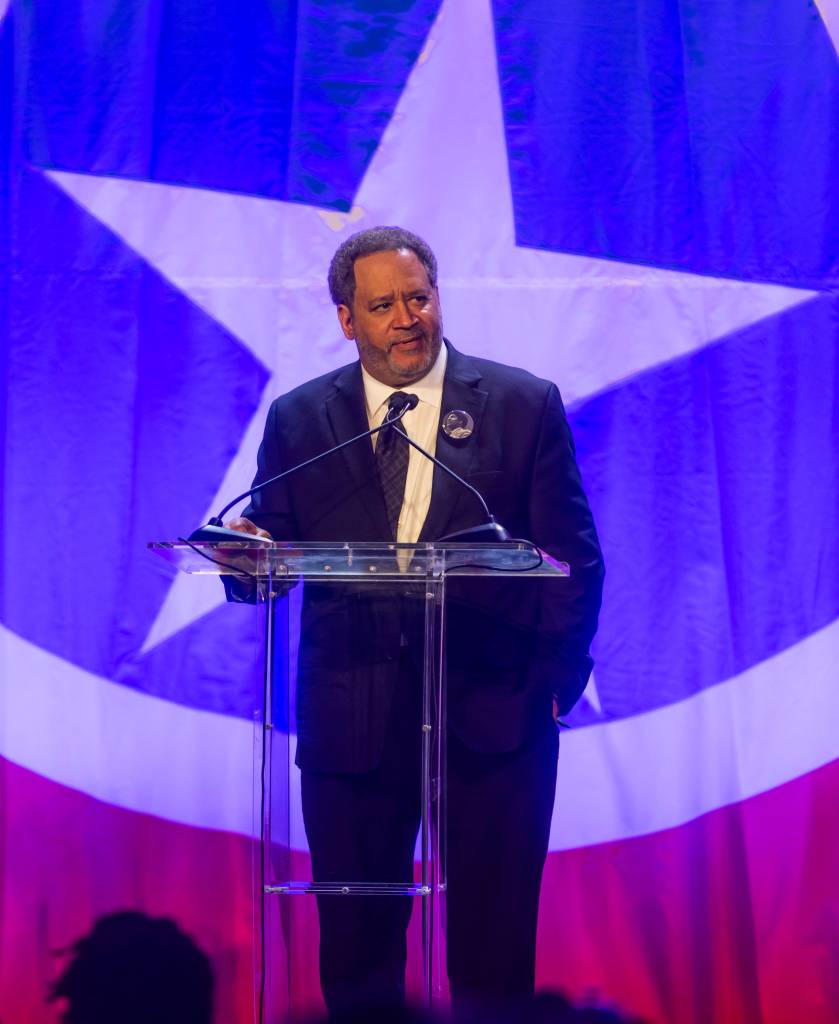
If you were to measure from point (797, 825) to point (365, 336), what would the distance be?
169 centimetres

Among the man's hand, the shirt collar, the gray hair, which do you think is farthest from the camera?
the gray hair

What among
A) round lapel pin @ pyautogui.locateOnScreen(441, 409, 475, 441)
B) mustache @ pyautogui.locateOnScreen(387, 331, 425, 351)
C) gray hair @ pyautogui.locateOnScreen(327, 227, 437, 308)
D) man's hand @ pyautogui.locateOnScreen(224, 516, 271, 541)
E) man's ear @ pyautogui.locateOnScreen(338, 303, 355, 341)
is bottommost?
man's hand @ pyautogui.locateOnScreen(224, 516, 271, 541)

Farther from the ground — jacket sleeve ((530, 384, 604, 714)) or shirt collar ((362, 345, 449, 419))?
shirt collar ((362, 345, 449, 419))

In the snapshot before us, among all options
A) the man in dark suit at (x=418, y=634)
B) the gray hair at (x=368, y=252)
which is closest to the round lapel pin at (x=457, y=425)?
the man in dark suit at (x=418, y=634)

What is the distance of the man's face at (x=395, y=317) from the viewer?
2.87 meters

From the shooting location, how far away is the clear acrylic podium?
7.21 feet

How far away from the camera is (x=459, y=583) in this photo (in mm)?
2678

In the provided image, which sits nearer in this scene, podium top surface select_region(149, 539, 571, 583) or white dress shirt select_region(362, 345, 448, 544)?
podium top surface select_region(149, 539, 571, 583)

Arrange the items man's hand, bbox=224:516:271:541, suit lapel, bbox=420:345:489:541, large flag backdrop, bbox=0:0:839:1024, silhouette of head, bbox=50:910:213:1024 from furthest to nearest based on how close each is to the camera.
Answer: large flag backdrop, bbox=0:0:839:1024, suit lapel, bbox=420:345:489:541, man's hand, bbox=224:516:271:541, silhouette of head, bbox=50:910:213:1024

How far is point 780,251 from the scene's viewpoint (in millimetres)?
3453

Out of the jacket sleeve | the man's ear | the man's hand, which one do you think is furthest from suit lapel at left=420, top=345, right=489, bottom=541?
the man's hand

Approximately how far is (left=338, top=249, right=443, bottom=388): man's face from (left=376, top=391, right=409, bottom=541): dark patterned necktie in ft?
0.88

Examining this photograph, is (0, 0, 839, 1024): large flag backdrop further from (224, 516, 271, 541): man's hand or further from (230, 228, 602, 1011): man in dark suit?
(224, 516, 271, 541): man's hand

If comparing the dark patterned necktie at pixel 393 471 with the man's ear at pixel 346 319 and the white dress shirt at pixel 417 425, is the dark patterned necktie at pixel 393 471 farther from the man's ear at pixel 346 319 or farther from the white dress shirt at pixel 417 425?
the man's ear at pixel 346 319
